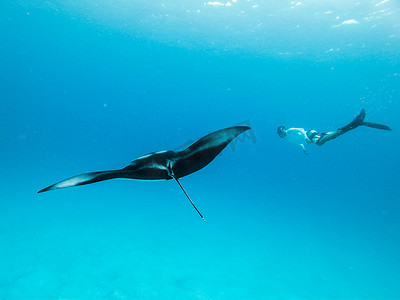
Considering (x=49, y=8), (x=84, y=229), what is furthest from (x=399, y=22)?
(x=49, y=8)

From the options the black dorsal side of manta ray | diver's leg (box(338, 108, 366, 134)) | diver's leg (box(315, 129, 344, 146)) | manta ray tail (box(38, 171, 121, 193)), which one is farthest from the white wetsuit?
manta ray tail (box(38, 171, 121, 193))

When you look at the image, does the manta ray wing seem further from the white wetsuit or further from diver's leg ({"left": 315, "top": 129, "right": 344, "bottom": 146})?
the white wetsuit

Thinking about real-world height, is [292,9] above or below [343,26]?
above

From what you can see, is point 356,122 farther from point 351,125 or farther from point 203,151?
point 203,151

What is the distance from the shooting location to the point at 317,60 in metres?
21.9

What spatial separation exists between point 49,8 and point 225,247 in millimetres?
A: 26011

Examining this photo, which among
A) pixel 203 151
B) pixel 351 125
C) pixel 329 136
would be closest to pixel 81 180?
pixel 203 151

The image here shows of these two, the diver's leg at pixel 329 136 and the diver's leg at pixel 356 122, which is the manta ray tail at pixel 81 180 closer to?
the diver's leg at pixel 329 136

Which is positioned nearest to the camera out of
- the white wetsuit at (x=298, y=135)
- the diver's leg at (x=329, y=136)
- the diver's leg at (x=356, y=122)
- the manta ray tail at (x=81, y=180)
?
the manta ray tail at (x=81, y=180)

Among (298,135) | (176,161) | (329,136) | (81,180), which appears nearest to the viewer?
(81,180)

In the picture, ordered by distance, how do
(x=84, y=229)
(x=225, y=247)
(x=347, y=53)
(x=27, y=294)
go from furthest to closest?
(x=347, y=53), (x=225, y=247), (x=84, y=229), (x=27, y=294)

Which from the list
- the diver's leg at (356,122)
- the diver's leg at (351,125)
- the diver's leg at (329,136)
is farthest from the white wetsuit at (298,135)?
the diver's leg at (356,122)

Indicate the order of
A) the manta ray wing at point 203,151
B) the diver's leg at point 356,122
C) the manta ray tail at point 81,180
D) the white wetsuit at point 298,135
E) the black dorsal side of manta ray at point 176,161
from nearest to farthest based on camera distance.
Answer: the manta ray tail at point 81,180, the black dorsal side of manta ray at point 176,161, the manta ray wing at point 203,151, the diver's leg at point 356,122, the white wetsuit at point 298,135

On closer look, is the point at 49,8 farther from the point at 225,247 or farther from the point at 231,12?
the point at 225,247
